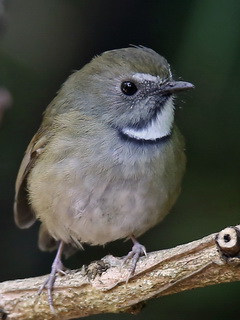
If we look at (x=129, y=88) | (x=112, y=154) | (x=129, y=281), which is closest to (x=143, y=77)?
(x=129, y=88)

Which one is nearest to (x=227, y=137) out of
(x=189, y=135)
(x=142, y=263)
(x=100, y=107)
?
(x=189, y=135)

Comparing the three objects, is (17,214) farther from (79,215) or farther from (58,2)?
(58,2)

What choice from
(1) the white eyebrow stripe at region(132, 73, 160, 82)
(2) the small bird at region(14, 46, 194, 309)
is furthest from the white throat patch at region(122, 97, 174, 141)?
(1) the white eyebrow stripe at region(132, 73, 160, 82)

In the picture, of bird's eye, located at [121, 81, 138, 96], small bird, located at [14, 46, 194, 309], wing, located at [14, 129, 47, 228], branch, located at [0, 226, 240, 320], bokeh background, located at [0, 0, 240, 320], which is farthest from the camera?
bokeh background, located at [0, 0, 240, 320]

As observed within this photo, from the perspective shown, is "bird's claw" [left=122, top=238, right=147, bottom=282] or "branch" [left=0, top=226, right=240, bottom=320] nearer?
"branch" [left=0, top=226, right=240, bottom=320]

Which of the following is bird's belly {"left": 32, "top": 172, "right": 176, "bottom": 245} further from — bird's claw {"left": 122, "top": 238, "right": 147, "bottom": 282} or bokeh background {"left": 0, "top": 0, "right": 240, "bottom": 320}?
bokeh background {"left": 0, "top": 0, "right": 240, "bottom": 320}

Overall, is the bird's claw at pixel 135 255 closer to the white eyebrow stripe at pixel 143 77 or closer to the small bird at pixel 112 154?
the small bird at pixel 112 154

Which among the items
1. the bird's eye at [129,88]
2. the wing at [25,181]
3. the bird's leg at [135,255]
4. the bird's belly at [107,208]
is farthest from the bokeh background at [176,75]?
the bird's leg at [135,255]
